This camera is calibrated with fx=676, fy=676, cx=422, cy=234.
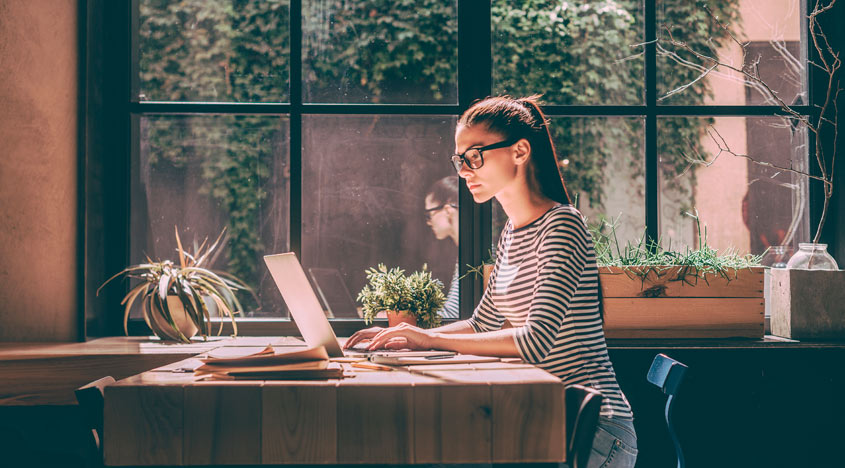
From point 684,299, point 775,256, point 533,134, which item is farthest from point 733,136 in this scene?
point 533,134

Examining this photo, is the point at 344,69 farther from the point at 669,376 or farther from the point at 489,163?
the point at 669,376

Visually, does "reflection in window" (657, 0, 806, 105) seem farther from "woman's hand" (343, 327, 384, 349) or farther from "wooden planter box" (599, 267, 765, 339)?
"woman's hand" (343, 327, 384, 349)

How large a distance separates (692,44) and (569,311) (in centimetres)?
196

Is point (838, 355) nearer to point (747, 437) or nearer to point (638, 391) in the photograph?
point (747, 437)

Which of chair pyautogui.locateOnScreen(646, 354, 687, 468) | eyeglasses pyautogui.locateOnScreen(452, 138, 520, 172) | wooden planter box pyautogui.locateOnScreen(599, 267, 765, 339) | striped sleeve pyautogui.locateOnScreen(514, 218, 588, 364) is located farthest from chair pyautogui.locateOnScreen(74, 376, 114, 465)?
wooden planter box pyautogui.locateOnScreen(599, 267, 765, 339)

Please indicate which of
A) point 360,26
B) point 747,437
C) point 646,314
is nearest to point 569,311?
point 646,314

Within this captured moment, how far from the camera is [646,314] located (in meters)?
2.72

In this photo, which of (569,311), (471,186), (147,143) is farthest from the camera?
(147,143)

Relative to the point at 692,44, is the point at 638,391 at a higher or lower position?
lower

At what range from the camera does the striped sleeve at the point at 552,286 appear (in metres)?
1.67

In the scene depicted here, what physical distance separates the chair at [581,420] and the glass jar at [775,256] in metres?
2.01

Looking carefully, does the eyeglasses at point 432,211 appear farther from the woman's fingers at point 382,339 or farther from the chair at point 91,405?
the chair at point 91,405

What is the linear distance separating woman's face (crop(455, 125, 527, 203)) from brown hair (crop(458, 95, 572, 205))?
1.2 inches

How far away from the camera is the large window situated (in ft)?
9.91
